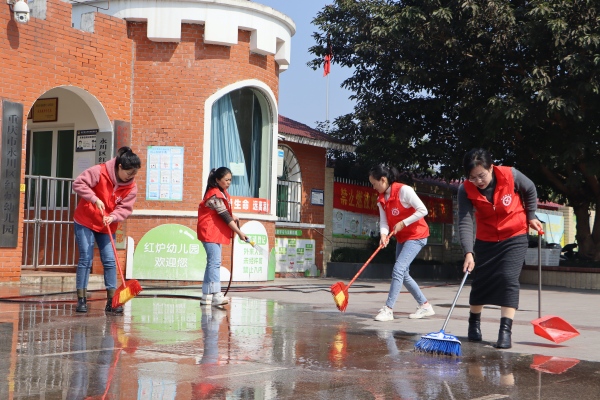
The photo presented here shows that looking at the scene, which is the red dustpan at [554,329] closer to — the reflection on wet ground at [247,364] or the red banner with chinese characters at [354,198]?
the reflection on wet ground at [247,364]

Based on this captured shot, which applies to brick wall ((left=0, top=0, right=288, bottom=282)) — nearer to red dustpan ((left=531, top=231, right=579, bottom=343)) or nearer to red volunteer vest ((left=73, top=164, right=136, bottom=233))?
red volunteer vest ((left=73, top=164, right=136, bottom=233))

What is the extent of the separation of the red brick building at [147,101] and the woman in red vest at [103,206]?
5.27 metres

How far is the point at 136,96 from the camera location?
16.0 m

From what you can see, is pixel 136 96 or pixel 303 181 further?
pixel 303 181

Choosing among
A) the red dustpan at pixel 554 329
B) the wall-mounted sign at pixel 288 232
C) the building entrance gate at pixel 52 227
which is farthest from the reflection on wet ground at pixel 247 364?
the wall-mounted sign at pixel 288 232

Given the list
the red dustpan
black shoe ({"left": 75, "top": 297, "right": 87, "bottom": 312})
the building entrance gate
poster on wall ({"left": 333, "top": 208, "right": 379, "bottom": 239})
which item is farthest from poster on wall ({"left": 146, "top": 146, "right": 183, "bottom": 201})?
the red dustpan

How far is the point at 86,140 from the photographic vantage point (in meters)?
16.1

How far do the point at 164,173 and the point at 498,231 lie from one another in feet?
30.7

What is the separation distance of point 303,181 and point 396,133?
8.66 feet

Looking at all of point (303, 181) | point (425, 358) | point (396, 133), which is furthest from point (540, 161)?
point (425, 358)

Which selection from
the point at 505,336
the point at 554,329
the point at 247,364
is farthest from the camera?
the point at 554,329

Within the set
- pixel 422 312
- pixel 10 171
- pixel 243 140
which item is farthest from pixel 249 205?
pixel 422 312

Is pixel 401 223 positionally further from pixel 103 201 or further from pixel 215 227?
pixel 103 201

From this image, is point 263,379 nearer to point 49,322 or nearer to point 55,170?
point 49,322
